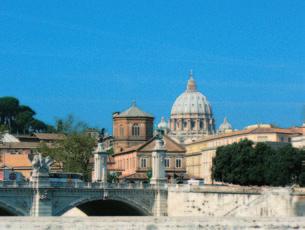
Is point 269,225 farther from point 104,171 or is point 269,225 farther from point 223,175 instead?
point 223,175

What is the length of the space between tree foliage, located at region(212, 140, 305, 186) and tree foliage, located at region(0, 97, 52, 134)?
74.4 m

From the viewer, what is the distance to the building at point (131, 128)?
5773 inches

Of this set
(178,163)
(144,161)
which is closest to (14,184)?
(144,161)

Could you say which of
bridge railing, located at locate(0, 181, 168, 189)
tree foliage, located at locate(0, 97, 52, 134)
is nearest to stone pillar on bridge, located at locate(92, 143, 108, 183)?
bridge railing, located at locate(0, 181, 168, 189)

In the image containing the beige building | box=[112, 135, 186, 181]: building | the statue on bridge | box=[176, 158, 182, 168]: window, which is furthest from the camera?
the beige building

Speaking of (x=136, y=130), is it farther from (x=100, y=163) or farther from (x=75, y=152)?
(x=100, y=163)

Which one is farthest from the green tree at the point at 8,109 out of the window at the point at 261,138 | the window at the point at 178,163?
the window at the point at 261,138

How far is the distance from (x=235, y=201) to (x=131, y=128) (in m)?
72.5

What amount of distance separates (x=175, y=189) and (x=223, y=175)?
23.5 meters

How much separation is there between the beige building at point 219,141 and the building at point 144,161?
740 cm

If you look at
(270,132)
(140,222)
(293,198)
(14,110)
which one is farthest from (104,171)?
(14,110)

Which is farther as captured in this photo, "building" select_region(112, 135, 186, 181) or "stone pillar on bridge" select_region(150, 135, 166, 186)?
"building" select_region(112, 135, 186, 181)

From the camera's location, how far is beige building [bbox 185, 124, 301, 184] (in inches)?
5901

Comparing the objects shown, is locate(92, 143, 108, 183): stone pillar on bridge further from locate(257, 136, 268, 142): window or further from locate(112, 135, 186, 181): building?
locate(257, 136, 268, 142): window
